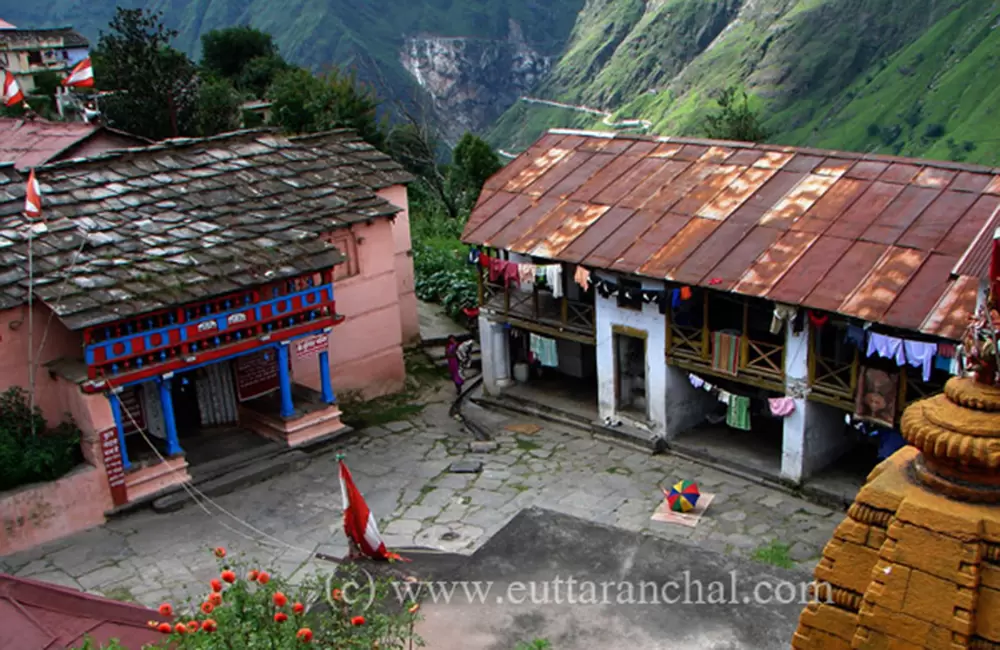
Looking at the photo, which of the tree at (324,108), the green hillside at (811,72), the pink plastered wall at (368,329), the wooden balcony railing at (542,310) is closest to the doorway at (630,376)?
the wooden balcony railing at (542,310)

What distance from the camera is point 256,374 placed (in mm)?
21469

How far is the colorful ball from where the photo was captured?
692 inches

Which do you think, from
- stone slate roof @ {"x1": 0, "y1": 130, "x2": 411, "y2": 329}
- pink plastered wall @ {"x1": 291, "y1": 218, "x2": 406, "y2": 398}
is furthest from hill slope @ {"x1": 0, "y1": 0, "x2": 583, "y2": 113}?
pink plastered wall @ {"x1": 291, "y1": 218, "x2": 406, "y2": 398}

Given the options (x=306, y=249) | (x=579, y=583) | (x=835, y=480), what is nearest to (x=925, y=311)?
(x=835, y=480)

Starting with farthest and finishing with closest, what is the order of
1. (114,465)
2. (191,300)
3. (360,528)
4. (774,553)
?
(114,465), (191,300), (774,553), (360,528)

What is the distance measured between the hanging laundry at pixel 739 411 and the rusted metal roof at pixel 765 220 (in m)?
2.57

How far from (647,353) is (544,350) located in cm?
303

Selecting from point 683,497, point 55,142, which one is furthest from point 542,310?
point 55,142

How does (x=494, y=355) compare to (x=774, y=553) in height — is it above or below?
above

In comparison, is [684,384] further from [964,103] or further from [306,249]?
[964,103]

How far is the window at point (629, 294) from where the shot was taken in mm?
19109

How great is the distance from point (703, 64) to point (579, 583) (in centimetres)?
11670

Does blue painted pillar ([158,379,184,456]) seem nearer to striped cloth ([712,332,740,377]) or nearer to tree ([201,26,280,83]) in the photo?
striped cloth ([712,332,740,377])

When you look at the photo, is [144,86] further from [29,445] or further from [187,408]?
[29,445]
